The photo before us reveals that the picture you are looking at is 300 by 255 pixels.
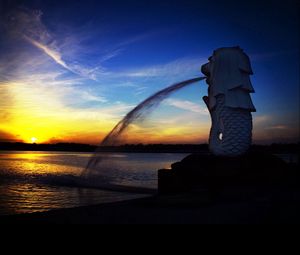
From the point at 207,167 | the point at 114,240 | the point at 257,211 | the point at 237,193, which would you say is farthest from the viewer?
the point at 207,167

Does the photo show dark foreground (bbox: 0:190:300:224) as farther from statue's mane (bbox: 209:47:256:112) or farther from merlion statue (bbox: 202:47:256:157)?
statue's mane (bbox: 209:47:256:112)

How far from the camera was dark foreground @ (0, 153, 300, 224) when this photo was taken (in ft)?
22.2

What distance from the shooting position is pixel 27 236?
209 inches

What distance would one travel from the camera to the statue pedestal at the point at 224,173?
11.7m

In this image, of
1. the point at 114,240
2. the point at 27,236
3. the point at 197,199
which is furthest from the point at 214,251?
the point at 197,199

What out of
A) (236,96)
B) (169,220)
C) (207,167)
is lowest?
(169,220)

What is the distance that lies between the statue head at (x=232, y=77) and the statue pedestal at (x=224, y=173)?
2.23m

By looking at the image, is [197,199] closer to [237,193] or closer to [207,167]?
[237,193]

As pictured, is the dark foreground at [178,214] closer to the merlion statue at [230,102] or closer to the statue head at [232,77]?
the merlion statue at [230,102]

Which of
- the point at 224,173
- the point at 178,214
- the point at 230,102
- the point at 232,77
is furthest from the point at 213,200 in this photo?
the point at 232,77

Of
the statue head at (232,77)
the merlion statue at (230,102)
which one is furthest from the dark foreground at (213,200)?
the statue head at (232,77)

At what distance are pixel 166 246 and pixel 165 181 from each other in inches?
331

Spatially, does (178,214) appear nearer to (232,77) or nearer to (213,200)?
(213,200)

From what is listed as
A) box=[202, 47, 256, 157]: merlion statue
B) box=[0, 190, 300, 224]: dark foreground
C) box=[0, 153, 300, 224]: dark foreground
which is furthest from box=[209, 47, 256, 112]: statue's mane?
box=[0, 190, 300, 224]: dark foreground
